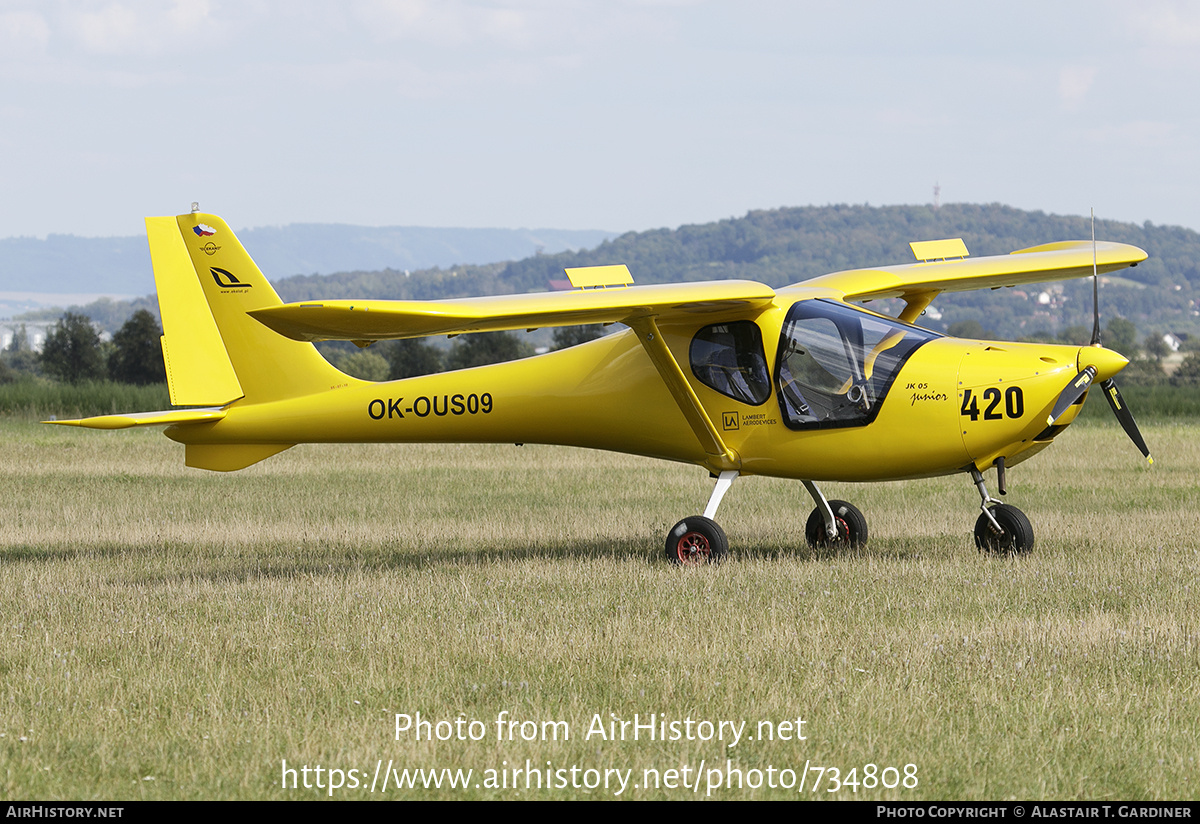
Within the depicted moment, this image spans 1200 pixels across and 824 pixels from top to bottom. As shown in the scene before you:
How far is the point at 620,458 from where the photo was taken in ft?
82.1

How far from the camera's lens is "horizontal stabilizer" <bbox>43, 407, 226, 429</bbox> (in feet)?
37.0

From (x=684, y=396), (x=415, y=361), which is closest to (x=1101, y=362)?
(x=684, y=396)

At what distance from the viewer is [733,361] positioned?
11.0 meters

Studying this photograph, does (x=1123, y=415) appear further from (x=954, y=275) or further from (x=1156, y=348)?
(x=1156, y=348)

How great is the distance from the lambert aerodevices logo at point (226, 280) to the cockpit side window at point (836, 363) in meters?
5.50

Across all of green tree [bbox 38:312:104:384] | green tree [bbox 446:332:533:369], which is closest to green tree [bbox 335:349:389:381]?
green tree [bbox 446:332:533:369]

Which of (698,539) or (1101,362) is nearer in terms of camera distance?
(1101,362)

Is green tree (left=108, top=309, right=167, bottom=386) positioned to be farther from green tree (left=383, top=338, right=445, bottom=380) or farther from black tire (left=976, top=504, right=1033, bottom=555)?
black tire (left=976, top=504, right=1033, bottom=555)

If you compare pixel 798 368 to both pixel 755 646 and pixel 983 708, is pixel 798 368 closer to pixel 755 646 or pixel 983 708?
pixel 755 646

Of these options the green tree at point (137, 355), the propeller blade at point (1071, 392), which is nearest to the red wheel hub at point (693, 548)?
the propeller blade at point (1071, 392)

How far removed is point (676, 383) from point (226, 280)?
188 inches

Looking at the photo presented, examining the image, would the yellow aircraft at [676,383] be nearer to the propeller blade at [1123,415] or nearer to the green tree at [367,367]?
the propeller blade at [1123,415]

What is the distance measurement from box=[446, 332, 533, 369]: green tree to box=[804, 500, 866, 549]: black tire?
30692 mm

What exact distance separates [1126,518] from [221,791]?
11261 millimetres
